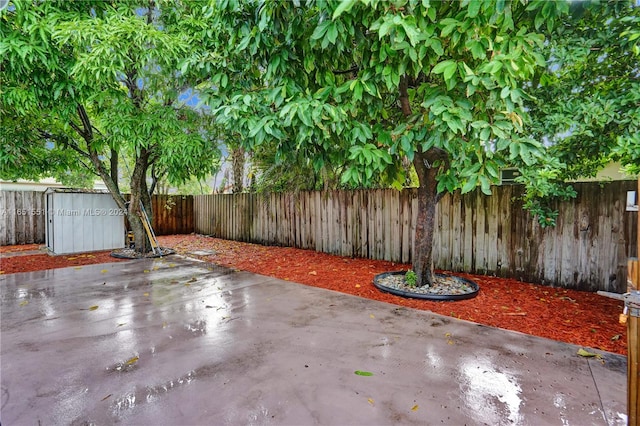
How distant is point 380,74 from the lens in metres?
2.82

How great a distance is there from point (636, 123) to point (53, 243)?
9.76 metres

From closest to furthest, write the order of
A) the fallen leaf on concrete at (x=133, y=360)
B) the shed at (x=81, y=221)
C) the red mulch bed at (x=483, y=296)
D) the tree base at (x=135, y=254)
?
the fallen leaf on concrete at (x=133, y=360), the red mulch bed at (x=483, y=296), the tree base at (x=135, y=254), the shed at (x=81, y=221)

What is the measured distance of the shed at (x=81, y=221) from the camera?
691 cm

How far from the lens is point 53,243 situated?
22.9 ft

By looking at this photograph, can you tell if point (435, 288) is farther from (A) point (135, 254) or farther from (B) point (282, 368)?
(A) point (135, 254)

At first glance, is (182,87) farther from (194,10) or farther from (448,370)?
(448,370)

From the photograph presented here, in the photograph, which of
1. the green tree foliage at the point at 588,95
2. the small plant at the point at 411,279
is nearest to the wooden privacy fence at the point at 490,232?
the green tree foliage at the point at 588,95

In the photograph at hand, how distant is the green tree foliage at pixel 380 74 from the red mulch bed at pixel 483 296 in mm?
1462

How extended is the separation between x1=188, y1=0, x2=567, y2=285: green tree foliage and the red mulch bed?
4.80 ft

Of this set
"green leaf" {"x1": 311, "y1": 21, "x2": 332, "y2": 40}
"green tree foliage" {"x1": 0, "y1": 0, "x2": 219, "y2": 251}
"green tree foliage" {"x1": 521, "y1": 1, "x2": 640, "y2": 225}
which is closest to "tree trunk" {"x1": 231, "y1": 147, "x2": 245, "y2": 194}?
"green tree foliage" {"x1": 0, "y1": 0, "x2": 219, "y2": 251}

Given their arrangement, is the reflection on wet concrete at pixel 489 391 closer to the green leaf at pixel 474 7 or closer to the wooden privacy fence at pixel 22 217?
the green leaf at pixel 474 7

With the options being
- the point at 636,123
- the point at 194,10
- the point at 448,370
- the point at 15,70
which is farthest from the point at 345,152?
the point at 15,70

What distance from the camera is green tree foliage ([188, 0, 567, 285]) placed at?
2482mm

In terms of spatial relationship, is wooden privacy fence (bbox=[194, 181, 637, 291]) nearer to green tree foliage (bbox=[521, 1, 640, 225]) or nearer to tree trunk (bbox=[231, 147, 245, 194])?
green tree foliage (bbox=[521, 1, 640, 225])
